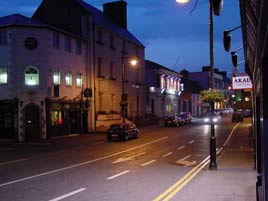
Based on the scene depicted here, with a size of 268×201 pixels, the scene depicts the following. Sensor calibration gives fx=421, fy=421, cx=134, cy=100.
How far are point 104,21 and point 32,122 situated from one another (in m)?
18.6

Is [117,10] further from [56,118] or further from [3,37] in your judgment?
[3,37]

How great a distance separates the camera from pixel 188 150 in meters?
23.9

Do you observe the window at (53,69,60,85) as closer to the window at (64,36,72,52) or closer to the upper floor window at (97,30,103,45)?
the window at (64,36,72,52)

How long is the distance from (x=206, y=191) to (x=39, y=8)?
118 feet

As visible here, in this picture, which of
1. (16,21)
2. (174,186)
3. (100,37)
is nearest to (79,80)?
(100,37)

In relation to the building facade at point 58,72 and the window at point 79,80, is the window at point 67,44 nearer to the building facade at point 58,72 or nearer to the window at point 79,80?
the building facade at point 58,72

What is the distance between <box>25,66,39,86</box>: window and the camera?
3422 centimetres

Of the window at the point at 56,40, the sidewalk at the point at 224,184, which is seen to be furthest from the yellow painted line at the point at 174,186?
the window at the point at 56,40

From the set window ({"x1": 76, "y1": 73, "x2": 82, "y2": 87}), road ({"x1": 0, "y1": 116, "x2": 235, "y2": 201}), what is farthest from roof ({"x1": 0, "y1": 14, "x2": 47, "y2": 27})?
road ({"x1": 0, "y1": 116, "x2": 235, "y2": 201})

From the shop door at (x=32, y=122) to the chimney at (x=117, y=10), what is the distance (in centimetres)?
2407

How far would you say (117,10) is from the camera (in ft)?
181

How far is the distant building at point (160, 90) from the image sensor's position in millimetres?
63750

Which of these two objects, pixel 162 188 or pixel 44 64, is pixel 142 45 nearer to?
pixel 44 64

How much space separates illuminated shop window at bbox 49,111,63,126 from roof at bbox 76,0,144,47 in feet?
38.3
